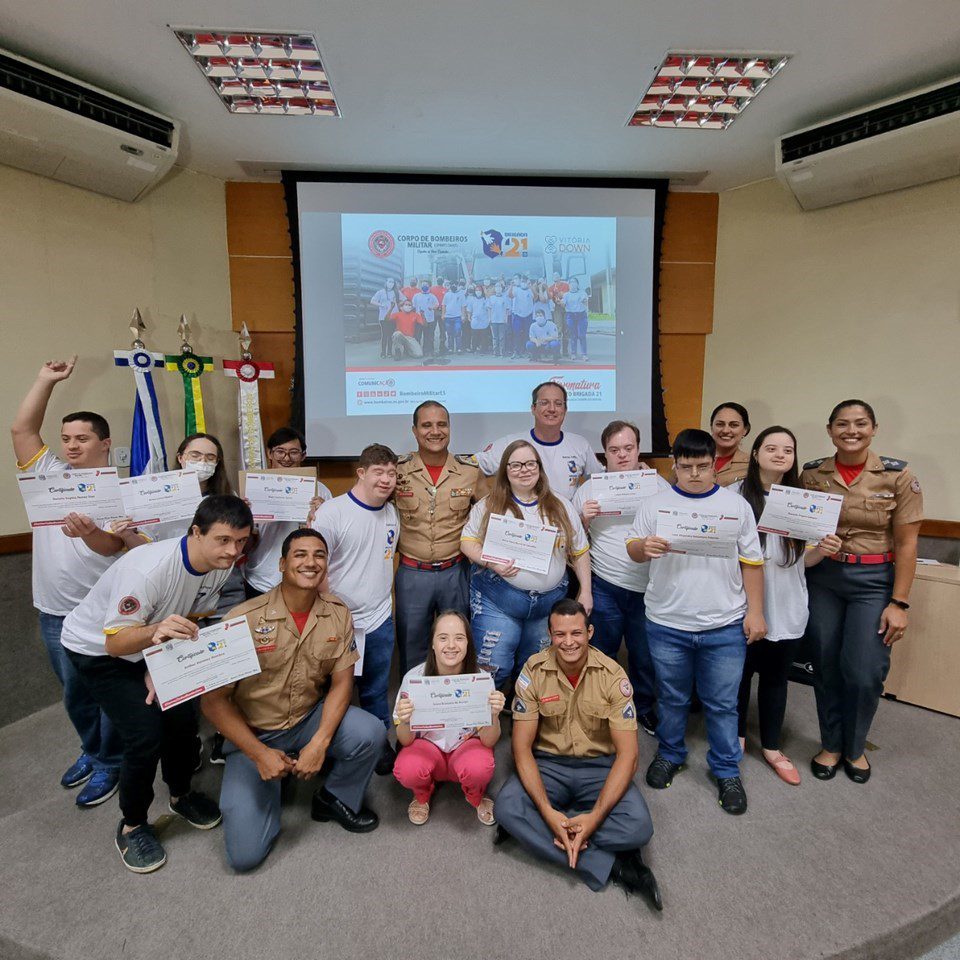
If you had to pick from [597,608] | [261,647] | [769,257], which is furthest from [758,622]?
[769,257]

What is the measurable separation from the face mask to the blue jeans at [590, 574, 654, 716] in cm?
192

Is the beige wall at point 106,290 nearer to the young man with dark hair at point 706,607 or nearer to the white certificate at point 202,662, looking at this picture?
the white certificate at point 202,662

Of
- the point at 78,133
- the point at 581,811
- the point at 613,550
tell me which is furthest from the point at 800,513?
the point at 78,133

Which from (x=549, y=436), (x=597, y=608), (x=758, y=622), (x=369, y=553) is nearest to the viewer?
(x=758, y=622)

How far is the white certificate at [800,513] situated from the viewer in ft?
7.04

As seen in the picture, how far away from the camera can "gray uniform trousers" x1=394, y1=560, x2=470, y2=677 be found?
2.53 meters

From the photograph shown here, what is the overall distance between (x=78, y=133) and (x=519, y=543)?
3.17 meters

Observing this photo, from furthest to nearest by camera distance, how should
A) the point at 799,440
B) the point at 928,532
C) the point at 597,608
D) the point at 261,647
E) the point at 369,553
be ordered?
the point at 799,440
the point at 928,532
the point at 597,608
the point at 369,553
the point at 261,647

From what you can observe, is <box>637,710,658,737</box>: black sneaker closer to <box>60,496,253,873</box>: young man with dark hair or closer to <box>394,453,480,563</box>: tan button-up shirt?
<box>394,453,480,563</box>: tan button-up shirt

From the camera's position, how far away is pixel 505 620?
2.39 metres

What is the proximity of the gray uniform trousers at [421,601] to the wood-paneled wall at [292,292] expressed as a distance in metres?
1.79

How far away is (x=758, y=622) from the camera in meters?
2.18

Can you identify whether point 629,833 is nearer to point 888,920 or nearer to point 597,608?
point 888,920

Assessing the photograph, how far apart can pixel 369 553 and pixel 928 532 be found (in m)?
3.48
